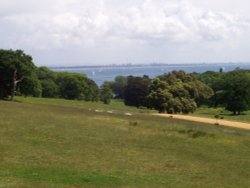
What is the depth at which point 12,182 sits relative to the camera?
1658 centimetres

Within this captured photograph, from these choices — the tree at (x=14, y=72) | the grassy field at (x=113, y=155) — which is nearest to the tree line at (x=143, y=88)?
the tree at (x=14, y=72)

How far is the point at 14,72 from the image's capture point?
65062 millimetres

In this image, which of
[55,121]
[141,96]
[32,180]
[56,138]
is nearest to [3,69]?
[55,121]

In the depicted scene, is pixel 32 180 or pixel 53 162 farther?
pixel 53 162

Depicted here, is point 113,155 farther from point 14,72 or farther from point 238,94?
point 238,94

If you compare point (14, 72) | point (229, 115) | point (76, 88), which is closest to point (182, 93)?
point (229, 115)

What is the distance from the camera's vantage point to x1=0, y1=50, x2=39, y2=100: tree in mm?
65312

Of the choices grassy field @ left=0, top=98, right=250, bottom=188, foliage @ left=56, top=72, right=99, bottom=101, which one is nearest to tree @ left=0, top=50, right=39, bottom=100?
grassy field @ left=0, top=98, right=250, bottom=188

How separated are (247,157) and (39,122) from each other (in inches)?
618

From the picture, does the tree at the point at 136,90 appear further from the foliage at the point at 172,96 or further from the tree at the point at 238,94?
the foliage at the point at 172,96

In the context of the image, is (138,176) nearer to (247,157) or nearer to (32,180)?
(32,180)

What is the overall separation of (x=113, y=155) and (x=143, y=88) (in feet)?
334

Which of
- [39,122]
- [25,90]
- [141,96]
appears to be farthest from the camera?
[141,96]

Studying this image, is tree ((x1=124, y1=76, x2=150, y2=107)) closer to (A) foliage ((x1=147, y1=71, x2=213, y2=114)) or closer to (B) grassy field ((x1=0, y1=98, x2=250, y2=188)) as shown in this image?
(A) foliage ((x1=147, y1=71, x2=213, y2=114))
